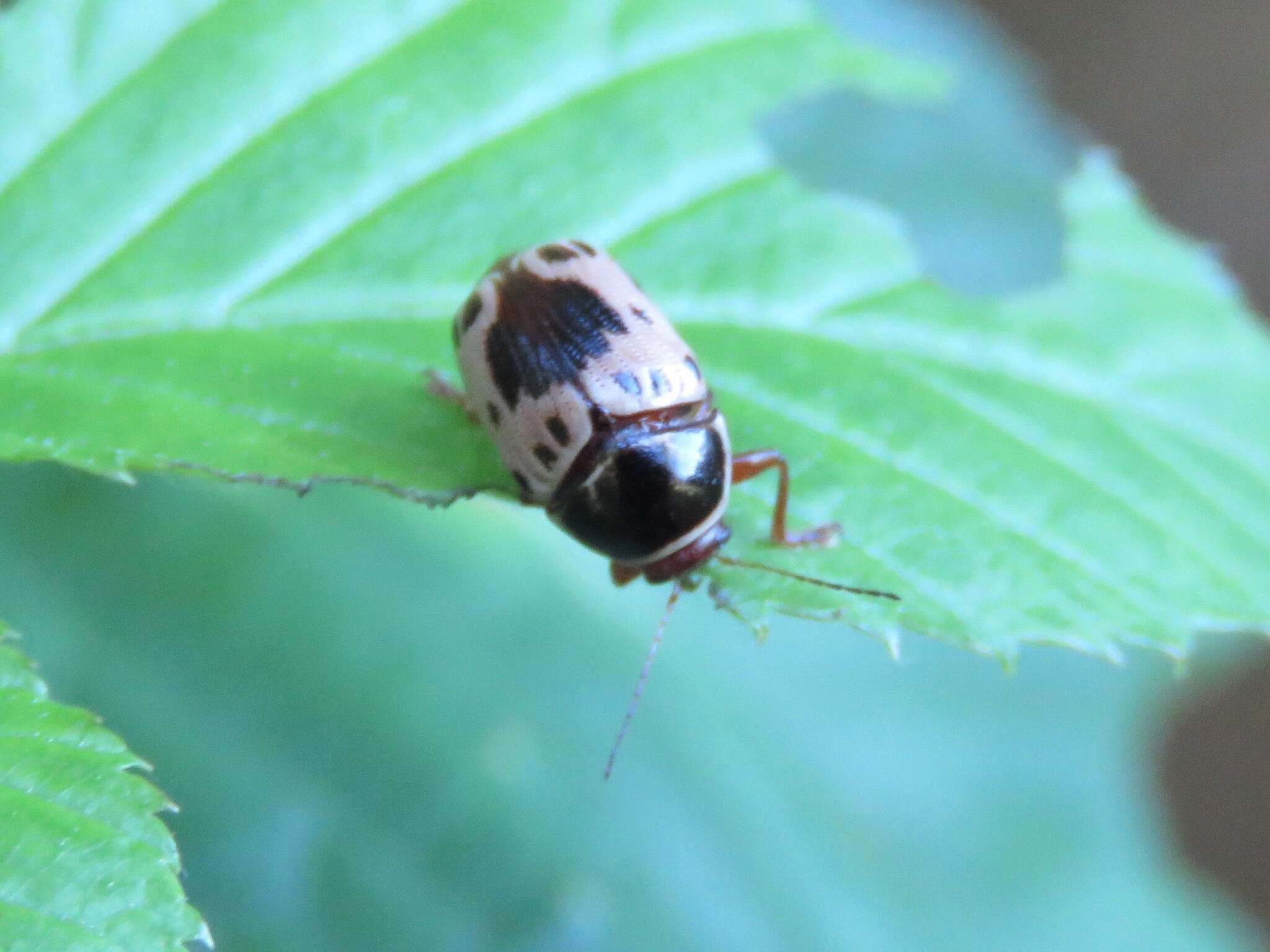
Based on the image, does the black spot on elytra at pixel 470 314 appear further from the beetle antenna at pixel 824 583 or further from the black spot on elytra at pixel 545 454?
the beetle antenna at pixel 824 583

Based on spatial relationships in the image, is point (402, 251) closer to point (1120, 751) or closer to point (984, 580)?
point (984, 580)

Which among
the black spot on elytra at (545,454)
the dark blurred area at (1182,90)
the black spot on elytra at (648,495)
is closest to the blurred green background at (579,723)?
the black spot on elytra at (648,495)

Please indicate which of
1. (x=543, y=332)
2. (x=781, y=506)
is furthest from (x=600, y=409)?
(x=781, y=506)

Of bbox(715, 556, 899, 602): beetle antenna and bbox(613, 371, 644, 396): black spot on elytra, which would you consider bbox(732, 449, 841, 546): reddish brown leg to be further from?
bbox(613, 371, 644, 396): black spot on elytra

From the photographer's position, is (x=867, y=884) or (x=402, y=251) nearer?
(x=402, y=251)

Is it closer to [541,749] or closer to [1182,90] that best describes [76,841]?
[541,749]

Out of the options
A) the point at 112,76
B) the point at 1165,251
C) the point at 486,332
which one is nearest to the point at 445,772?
the point at 486,332
